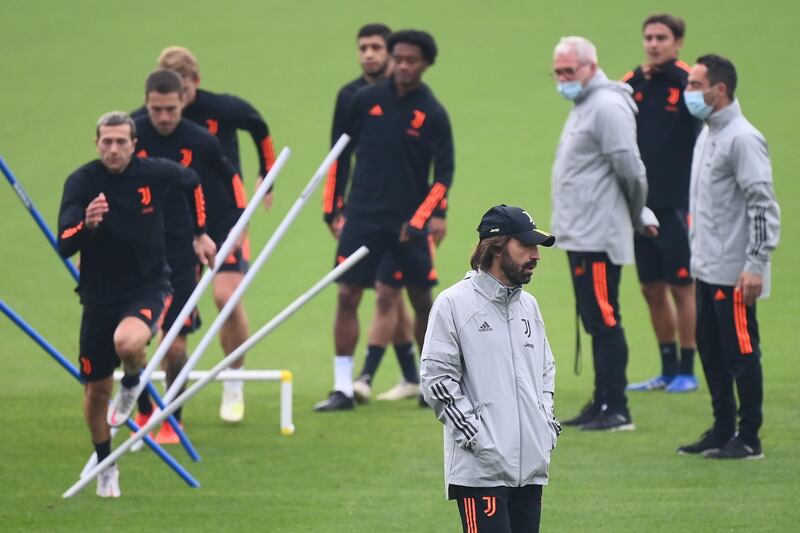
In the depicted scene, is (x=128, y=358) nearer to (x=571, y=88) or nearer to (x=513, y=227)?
(x=513, y=227)

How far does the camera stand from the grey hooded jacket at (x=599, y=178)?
9.73m

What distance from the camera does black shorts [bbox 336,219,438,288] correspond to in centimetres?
1093

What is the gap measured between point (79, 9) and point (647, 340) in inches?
533

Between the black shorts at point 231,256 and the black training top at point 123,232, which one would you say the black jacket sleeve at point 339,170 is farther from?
the black training top at point 123,232

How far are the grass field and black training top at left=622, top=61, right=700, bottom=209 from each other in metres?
1.46

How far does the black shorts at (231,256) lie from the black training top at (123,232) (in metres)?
1.88

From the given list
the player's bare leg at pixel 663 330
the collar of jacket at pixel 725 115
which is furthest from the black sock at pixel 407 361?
the collar of jacket at pixel 725 115

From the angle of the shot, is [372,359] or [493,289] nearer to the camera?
[493,289]

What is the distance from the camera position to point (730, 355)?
8.88 meters

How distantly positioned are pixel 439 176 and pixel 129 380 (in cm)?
338

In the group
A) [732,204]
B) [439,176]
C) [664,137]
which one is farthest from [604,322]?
[664,137]

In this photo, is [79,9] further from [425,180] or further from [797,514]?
[797,514]

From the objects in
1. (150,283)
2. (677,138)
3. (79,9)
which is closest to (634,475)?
(150,283)

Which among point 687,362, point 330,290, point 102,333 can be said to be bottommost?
point 330,290
